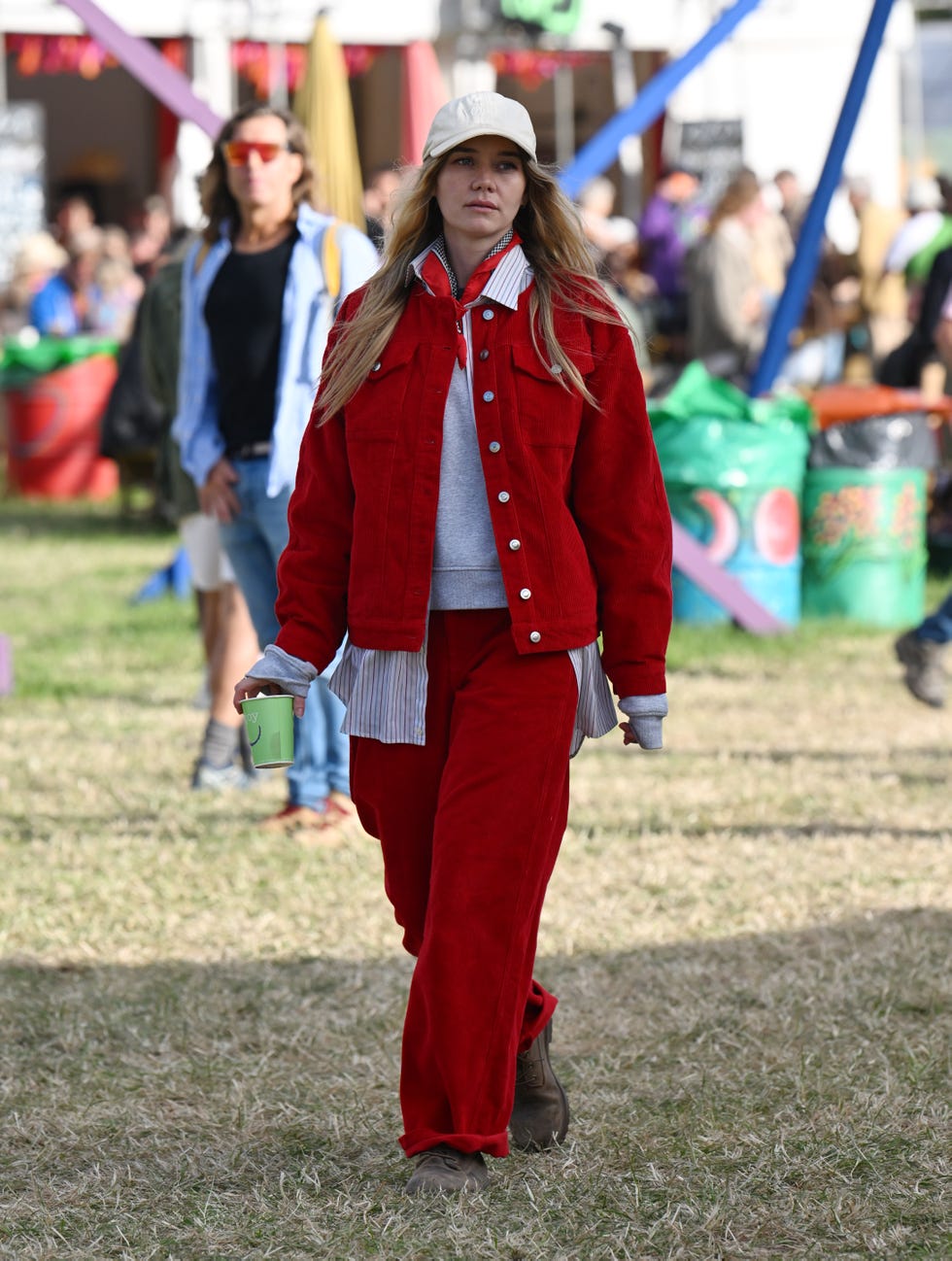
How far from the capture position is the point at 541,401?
353 centimetres

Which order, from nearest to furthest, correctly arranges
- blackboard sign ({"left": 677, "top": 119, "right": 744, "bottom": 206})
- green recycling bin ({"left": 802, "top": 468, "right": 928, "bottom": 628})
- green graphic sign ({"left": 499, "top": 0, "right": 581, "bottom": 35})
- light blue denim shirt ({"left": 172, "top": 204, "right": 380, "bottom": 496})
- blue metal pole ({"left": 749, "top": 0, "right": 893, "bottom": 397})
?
light blue denim shirt ({"left": 172, "top": 204, "right": 380, "bottom": 496})
blue metal pole ({"left": 749, "top": 0, "right": 893, "bottom": 397})
green recycling bin ({"left": 802, "top": 468, "right": 928, "bottom": 628})
blackboard sign ({"left": 677, "top": 119, "right": 744, "bottom": 206})
green graphic sign ({"left": 499, "top": 0, "right": 581, "bottom": 35})

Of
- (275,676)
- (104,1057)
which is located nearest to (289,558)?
(275,676)

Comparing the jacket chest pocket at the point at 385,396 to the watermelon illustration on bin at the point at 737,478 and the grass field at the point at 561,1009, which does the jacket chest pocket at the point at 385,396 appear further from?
the watermelon illustration on bin at the point at 737,478

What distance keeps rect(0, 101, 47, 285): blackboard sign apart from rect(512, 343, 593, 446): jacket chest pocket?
15620 mm

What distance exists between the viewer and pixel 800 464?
1019 cm

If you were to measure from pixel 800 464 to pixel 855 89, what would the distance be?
1828 mm

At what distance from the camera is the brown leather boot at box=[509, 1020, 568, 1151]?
3828 millimetres

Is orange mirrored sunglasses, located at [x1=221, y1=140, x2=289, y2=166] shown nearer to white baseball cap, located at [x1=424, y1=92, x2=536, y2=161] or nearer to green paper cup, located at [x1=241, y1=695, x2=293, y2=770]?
white baseball cap, located at [x1=424, y1=92, x2=536, y2=161]

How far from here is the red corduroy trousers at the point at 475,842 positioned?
3.45m

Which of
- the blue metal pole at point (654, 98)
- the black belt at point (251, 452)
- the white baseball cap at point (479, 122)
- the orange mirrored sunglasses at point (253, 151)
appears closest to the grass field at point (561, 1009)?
the black belt at point (251, 452)

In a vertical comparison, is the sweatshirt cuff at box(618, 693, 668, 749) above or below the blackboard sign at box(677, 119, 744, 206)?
below

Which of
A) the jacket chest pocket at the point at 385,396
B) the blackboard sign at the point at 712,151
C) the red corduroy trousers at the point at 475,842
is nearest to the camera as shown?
the red corduroy trousers at the point at 475,842

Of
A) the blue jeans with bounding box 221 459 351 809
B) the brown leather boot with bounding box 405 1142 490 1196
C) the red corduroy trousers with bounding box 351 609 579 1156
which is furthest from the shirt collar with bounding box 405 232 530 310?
the blue jeans with bounding box 221 459 351 809

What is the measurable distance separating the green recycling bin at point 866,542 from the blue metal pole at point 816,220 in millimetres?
610
